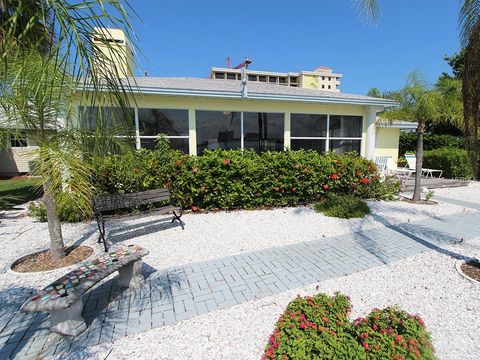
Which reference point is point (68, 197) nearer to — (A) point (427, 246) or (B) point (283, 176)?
(B) point (283, 176)

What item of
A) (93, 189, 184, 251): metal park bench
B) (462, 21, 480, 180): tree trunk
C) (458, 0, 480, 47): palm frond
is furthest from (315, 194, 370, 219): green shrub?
(458, 0, 480, 47): palm frond

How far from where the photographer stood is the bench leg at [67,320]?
8.24 ft

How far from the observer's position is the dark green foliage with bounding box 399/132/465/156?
18.1m

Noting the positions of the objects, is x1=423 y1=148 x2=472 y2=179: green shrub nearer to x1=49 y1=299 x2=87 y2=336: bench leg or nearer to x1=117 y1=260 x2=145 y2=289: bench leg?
x1=117 y1=260 x2=145 y2=289: bench leg

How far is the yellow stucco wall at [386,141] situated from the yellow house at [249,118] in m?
4.78

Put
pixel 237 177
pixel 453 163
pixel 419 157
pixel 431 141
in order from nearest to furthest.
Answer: pixel 237 177 < pixel 419 157 < pixel 453 163 < pixel 431 141

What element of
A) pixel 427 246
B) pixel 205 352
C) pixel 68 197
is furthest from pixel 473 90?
pixel 68 197

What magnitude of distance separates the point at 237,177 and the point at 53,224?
14.7 feet

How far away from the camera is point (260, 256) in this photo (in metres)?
4.44

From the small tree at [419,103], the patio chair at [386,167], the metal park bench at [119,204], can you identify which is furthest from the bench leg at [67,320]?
the patio chair at [386,167]

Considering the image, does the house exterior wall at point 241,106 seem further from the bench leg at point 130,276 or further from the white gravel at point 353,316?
the white gravel at point 353,316

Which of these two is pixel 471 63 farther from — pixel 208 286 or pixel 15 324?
pixel 15 324

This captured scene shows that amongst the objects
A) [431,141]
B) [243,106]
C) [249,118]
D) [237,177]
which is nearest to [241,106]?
[243,106]

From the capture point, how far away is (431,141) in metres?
19.0
